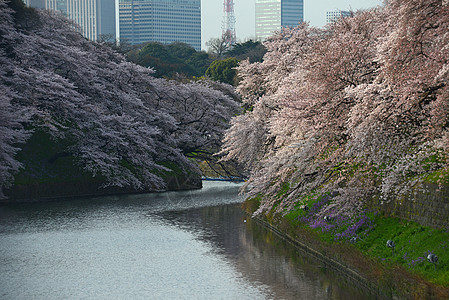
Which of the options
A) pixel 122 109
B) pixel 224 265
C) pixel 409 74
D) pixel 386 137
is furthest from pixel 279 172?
pixel 122 109

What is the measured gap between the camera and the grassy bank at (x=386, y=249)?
612 inches

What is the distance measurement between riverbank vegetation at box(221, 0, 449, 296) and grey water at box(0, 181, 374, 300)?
1942mm

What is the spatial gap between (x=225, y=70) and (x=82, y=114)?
49.2 meters

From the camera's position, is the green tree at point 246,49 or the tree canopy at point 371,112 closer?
the tree canopy at point 371,112

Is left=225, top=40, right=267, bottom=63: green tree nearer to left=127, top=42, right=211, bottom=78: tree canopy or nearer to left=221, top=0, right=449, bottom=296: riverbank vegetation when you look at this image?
left=127, top=42, right=211, bottom=78: tree canopy

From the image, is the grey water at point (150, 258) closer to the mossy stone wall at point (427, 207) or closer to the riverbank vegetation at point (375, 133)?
the riverbank vegetation at point (375, 133)

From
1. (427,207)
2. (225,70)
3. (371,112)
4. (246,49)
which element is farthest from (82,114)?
(246,49)

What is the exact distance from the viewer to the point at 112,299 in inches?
680

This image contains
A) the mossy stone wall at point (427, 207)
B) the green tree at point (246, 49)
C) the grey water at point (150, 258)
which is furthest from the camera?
the green tree at point (246, 49)

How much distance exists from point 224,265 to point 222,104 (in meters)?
Answer: 38.9

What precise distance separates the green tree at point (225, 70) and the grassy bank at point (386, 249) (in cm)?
6743

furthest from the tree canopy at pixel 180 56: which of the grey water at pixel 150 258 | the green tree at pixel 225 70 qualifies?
the grey water at pixel 150 258

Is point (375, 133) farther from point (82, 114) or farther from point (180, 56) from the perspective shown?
point (180, 56)

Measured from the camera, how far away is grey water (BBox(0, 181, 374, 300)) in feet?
59.7
